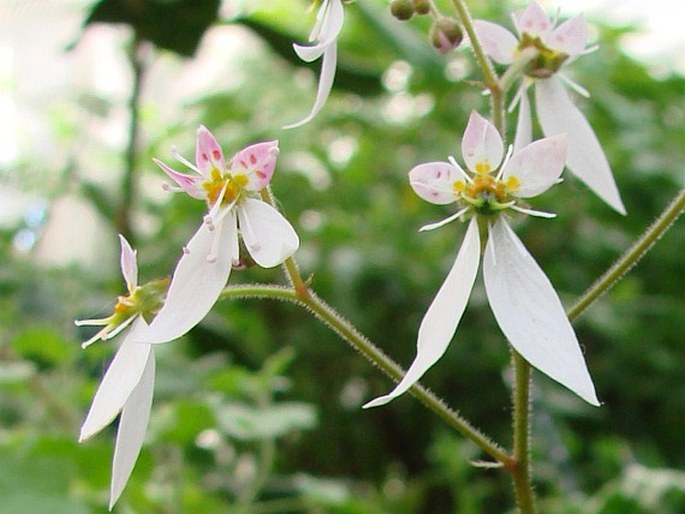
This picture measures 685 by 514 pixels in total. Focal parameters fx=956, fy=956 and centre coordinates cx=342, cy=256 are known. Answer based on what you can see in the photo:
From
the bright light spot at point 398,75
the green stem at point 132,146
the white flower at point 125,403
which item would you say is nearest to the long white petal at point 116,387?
the white flower at point 125,403

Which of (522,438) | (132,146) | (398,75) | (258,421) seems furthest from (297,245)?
(398,75)

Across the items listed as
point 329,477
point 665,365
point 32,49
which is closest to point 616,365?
Answer: point 665,365

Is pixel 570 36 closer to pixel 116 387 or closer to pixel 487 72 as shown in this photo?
pixel 487 72

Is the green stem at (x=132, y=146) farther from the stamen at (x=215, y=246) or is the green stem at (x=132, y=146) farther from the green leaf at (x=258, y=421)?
the stamen at (x=215, y=246)

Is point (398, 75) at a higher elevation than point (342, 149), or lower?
higher

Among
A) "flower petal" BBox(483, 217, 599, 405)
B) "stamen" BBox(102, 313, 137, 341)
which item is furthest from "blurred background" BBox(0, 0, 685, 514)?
"flower petal" BBox(483, 217, 599, 405)
